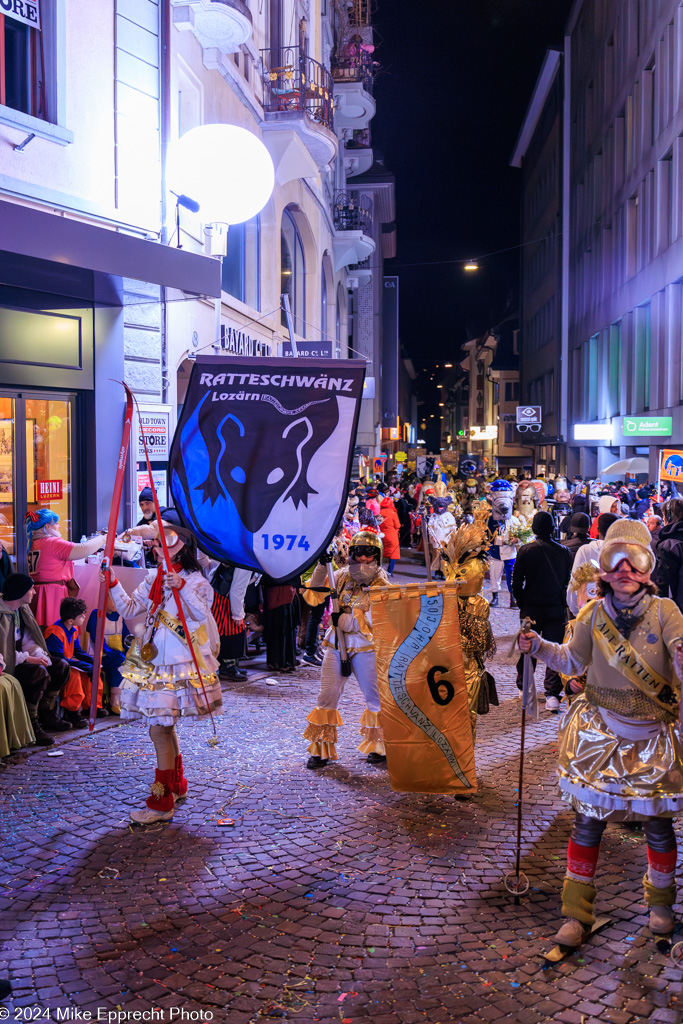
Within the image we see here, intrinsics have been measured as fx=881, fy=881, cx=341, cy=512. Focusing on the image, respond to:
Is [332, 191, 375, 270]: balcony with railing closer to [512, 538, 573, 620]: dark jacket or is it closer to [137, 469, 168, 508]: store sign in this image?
[137, 469, 168, 508]: store sign

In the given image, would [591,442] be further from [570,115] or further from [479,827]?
[479,827]

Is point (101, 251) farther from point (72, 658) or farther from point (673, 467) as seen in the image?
point (673, 467)

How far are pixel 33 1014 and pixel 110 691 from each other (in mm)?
4706

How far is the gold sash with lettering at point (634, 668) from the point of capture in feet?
13.5

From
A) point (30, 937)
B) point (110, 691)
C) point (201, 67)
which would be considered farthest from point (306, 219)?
point (30, 937)

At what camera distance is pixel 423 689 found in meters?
5.89

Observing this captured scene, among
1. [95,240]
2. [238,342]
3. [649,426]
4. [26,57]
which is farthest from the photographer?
[649,426]

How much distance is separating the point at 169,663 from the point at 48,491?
5422mm

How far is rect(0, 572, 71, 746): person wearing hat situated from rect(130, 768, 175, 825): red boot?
188cm

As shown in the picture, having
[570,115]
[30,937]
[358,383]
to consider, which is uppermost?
[570,115]

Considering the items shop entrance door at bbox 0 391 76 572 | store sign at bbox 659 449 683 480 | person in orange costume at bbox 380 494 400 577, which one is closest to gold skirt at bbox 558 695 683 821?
shop entrance door at bbox 0 391 76 572

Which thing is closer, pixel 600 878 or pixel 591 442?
pixel 600 878

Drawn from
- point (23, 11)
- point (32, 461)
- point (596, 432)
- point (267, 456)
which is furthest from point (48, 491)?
point (596, 432)

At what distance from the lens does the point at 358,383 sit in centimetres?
448
